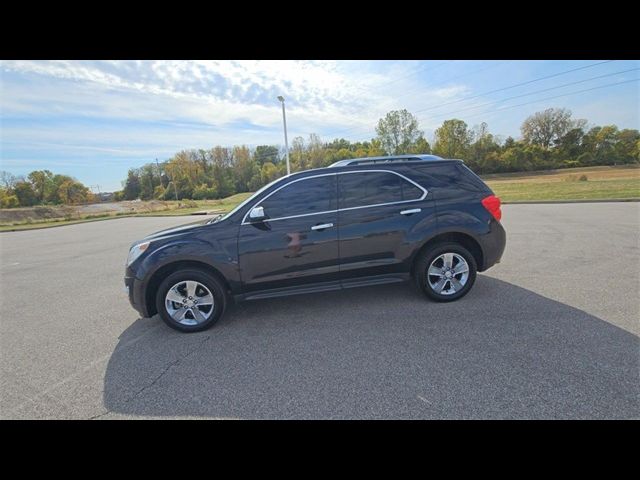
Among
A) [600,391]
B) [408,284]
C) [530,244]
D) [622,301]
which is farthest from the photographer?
[530,244]

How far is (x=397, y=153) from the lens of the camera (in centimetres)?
5909

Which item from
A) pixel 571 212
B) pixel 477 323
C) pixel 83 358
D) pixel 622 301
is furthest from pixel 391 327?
pixel 571 212

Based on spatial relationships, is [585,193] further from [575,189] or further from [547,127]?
[547,127]

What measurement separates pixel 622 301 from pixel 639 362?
1.56 m

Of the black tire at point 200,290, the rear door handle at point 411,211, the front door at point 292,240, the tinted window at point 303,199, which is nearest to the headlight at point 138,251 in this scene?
the black tire at point 200,290

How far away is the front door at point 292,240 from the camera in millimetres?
3684

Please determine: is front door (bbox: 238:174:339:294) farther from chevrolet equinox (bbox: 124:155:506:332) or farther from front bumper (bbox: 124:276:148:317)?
front bumper (bbox: 124:276:148:317)

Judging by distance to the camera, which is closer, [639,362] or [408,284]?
[639,362]

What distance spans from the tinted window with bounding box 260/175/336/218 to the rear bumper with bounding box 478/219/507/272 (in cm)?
214

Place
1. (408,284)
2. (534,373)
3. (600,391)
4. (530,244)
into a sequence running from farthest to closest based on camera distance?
(530,244), (408,284), (534,373), (600,391)

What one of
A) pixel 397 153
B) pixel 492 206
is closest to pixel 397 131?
pixel 397 153

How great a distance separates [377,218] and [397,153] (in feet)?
196

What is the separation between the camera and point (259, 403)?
237 centimetres

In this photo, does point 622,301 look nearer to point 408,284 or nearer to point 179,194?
point 408,284
